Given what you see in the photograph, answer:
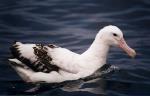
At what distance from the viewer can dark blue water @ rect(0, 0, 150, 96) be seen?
9998 millimetres

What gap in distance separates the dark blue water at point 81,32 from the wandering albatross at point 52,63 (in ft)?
0.76

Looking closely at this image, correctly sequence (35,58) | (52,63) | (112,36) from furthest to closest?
1. (112,36)
2. (35,58)
3. (52,63)

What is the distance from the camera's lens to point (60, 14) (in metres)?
14.9

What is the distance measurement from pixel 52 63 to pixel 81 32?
3869 millimetres

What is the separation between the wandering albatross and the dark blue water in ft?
0.76

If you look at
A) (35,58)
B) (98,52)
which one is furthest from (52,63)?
(98,52)

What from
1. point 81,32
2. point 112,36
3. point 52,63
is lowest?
point 52,63

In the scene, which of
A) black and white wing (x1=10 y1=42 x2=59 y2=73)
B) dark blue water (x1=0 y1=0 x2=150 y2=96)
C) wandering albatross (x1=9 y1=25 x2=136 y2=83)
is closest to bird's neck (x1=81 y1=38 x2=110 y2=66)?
wandering albatross (x1=9 y1=25 x2=136 y2=83)

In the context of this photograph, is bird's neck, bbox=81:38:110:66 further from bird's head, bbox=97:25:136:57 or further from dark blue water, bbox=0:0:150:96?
dark blue water, bbox=0:0:150:96

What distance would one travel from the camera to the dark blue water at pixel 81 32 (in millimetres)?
9998

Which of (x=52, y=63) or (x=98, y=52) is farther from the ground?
(x=98, y=52)

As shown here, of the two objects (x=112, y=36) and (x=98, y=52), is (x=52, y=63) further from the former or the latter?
(x=112, y=36)

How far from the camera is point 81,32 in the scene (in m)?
13.5

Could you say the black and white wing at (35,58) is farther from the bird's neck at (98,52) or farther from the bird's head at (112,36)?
the bird's head at (112,36)
